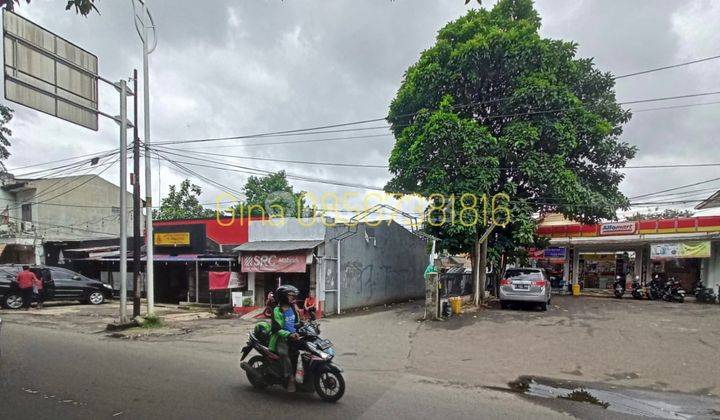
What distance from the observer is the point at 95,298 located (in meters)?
19.9

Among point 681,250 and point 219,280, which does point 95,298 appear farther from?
Answer: point 681,250

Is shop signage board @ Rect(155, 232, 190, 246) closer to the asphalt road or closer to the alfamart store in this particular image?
the asphalt road

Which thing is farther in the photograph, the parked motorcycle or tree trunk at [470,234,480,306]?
the parked motorcycle

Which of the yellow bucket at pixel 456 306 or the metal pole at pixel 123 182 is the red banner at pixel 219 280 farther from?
the yellow bucket at pixel 456 306

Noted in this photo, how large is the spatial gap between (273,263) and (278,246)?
63cm

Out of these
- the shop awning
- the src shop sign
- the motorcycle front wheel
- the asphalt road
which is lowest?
the asphalt road

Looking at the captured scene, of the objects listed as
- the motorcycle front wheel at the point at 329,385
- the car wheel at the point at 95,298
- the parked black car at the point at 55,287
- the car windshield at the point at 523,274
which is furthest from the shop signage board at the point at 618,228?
the parked black car at the point at 55,287

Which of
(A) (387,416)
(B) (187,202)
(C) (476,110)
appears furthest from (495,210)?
(B) (187,202)

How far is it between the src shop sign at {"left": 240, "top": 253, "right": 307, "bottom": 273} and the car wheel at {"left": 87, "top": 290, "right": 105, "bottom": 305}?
7549 mm

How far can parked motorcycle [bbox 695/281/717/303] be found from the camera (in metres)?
19.4

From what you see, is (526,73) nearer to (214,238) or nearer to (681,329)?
(681,329)

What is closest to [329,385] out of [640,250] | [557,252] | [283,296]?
[283,296]

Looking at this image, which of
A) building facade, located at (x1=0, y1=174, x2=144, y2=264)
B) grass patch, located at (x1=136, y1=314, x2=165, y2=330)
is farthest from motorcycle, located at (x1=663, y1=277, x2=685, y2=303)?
building facade, located at (x1=0, y1=174, x2=144, y2=264)

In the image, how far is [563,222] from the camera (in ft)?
84.8
